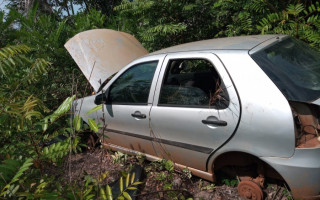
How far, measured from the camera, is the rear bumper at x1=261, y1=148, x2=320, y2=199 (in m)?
1.75

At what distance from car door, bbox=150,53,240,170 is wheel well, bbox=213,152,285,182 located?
194 mm

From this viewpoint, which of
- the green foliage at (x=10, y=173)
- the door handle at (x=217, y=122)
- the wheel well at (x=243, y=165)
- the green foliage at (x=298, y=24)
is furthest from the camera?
the green foliage at (x=298, y=24)

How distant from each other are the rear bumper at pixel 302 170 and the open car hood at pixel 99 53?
252cm

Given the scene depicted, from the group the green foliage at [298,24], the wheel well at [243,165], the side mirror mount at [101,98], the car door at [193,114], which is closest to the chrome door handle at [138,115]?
the car door at [193,114]

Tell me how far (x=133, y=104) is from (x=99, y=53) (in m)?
1.31

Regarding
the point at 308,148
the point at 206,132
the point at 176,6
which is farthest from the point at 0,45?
the point at 308,148

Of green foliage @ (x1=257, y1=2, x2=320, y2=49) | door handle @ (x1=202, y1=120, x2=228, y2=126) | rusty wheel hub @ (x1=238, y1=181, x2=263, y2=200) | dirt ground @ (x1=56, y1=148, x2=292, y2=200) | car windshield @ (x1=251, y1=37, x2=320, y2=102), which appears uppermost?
green foliage @ (x1=257, y1=2, x2=320, y2=49)

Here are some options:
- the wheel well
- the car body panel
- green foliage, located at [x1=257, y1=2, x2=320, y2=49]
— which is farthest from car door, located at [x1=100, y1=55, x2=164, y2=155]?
green foliage, located at [x1=257, y1=2, x2=320, y2=49]

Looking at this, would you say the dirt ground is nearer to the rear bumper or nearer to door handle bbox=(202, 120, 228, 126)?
the rear bumper

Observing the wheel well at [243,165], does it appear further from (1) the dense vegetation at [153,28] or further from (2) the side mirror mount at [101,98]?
(1) the dense vegetation at [153,28]

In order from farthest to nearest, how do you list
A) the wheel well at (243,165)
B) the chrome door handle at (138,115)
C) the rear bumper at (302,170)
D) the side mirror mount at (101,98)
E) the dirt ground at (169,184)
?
1. the side mirror mount at (101,98)
2. the chrome door handle at (138,115)
3. the dirt ground at (169,184)
4. the wheel well at (243,165)
5. the rear bumper at (302,170)

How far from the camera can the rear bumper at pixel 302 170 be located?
1.75 meters

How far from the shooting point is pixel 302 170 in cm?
179

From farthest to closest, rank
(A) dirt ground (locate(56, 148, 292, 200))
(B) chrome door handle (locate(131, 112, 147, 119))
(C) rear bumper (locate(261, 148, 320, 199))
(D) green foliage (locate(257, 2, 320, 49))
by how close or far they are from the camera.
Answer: (D) green foliage (locate(257, 2, 320, 49)) → (B) chrome door handle (locate(131, 112, 147, 119)) → (A) dirt ground (locate(56, 148, 292, 200)) → (C) rear bumper (locate(261, 148, 320, 199))
